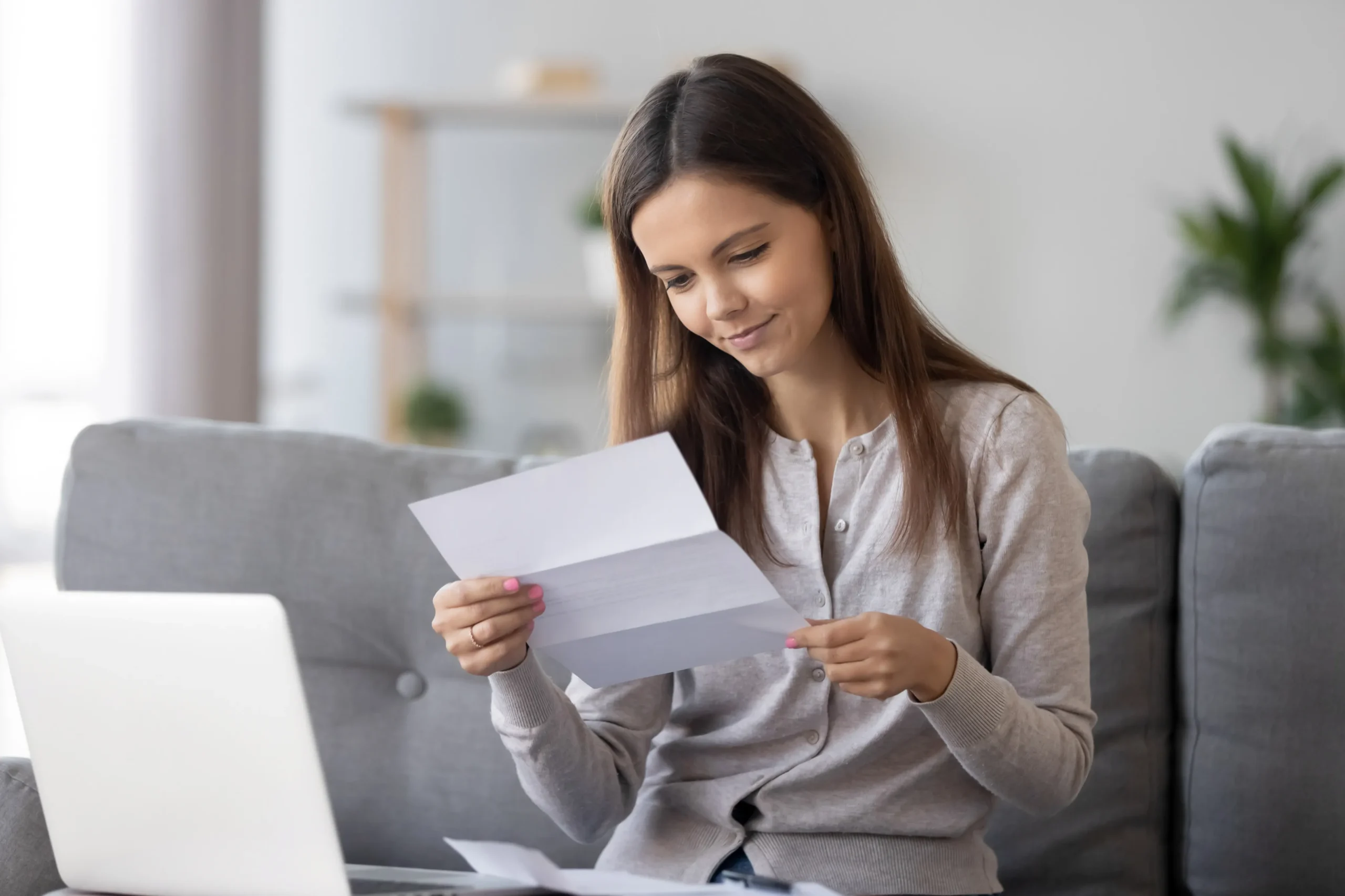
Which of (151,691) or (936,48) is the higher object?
(936,48)

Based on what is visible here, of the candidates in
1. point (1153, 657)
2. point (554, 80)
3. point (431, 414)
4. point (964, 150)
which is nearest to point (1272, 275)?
point (964, 150)

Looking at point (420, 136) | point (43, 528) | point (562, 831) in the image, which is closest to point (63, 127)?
point (43, 528)

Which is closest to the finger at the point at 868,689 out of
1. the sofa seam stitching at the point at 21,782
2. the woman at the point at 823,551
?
the woman at the point at 823,551

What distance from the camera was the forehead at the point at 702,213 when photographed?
1.07 meters

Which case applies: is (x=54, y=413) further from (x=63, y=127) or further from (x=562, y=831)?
(x=562, y=831)

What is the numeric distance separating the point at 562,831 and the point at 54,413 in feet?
6.75

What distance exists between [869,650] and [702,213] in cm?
39

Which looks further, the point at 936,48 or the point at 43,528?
the point at 936,48

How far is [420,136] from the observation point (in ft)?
12.6

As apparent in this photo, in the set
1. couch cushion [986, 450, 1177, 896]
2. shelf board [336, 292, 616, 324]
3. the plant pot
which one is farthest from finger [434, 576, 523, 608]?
shelf board [336, 292, 616, 324]

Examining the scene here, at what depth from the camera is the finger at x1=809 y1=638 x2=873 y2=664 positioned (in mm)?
906

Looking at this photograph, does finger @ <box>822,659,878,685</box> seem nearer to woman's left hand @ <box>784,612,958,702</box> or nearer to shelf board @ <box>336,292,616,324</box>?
woman's left hand @ <box>784,612,958,702</box>

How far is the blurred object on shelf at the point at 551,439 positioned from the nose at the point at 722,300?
2.85 meters

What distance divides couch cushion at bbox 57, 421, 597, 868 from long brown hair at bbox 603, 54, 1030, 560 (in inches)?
12.8
